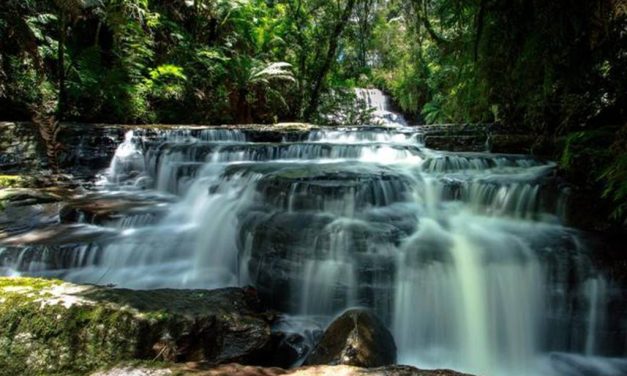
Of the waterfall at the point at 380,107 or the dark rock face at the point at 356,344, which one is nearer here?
the dark rock face at the point at 356,344

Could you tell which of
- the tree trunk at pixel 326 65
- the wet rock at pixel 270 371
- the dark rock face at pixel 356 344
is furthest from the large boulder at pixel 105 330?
the tree trunk at pixel 326 65

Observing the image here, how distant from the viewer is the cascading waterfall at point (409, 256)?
3.63 m

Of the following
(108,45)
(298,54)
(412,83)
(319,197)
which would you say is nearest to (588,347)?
(319,197)

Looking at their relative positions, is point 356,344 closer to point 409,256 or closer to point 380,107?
point 409,256

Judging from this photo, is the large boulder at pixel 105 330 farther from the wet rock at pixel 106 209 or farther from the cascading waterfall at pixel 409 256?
the wet rock at pixel 106 209

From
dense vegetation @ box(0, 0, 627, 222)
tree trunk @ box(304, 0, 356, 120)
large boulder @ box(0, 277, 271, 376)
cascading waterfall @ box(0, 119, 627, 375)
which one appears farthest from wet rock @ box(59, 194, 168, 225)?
tree trunk @ box(304, 0, 356, 120)

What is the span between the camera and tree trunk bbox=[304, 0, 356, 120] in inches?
562

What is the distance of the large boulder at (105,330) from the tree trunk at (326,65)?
12.9m

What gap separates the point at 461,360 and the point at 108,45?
40.1 ft

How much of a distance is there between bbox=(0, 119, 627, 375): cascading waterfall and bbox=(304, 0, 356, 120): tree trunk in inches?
358

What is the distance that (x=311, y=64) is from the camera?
15945 mm

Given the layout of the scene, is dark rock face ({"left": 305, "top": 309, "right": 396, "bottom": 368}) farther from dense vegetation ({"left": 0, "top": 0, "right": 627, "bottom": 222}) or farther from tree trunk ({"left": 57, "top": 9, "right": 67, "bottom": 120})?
tree trunk ({"left": 57, "top": 9, "right": 67, "bottom": 120})

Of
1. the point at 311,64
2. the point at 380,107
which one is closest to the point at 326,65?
the point at 311,64

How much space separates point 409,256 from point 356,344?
1.46m
